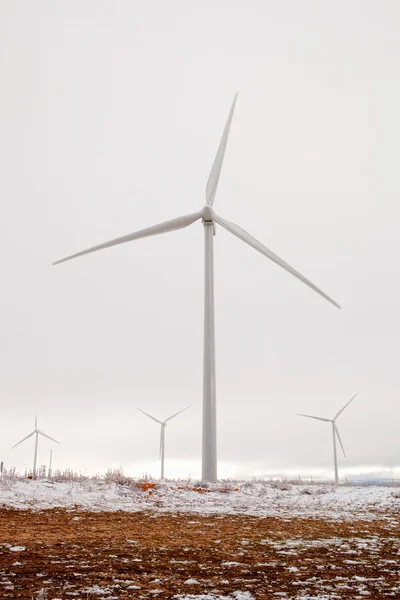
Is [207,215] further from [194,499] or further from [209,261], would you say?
[194,499]

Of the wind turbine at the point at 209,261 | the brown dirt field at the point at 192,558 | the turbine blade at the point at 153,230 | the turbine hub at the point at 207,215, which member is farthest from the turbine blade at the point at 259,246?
the brown dirt field at the point at 192,558

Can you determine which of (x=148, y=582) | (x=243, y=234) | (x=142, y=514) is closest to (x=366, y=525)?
(x=142, y=514)

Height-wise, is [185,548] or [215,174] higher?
[215,174]

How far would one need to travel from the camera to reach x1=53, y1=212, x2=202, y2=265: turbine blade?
38.2 metres

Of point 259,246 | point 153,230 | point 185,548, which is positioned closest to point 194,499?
point 185,548

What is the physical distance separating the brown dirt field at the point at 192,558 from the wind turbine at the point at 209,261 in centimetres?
1858

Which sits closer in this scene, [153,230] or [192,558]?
[192,558]

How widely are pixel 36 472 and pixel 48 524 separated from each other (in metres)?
10.9

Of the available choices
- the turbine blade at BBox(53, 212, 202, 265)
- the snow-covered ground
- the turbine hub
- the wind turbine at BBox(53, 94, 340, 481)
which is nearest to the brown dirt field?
the snow-covered ground

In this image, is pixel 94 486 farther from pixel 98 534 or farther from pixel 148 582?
pixel 148 582

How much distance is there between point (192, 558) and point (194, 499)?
12.1m

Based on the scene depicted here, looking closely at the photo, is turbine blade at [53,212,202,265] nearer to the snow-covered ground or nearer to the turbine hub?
the turbine hub

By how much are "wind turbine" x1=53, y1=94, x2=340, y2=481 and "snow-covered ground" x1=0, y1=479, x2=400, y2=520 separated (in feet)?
24.9

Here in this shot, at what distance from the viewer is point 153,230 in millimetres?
38781
